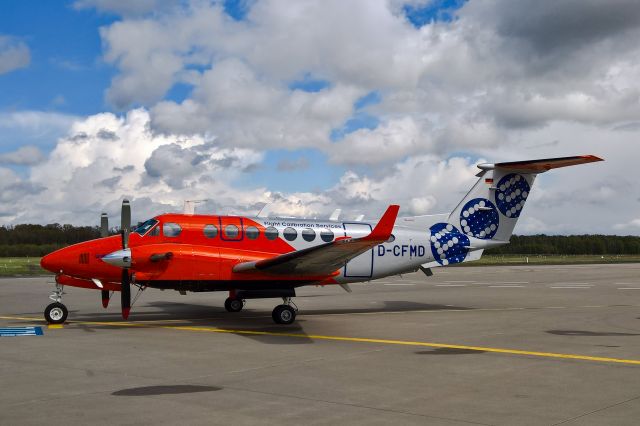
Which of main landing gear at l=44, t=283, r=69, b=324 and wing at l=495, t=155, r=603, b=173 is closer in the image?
main landing gear at l=44, t=283, r=69, b=324

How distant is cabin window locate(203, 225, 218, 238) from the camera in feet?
55.4

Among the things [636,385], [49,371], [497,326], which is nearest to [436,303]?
[497,326]

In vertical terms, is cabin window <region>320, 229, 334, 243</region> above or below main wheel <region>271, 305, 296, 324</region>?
above

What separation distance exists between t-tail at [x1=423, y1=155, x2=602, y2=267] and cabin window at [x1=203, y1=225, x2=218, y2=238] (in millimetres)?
7235

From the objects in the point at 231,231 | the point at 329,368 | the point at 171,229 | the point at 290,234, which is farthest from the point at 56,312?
the point at 329,368

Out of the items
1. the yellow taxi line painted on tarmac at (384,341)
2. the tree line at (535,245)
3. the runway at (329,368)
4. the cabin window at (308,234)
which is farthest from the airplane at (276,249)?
the tree line at (535,245)

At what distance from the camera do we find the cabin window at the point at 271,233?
58.1 feet

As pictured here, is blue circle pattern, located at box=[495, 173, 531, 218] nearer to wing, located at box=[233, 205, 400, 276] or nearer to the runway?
the runway

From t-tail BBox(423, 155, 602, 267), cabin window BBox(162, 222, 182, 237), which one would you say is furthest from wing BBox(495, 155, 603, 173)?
cabin window BBox(162, 222, 182, 237)

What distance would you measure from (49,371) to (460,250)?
45.5 feet

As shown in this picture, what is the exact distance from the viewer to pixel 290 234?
18094 millimetres

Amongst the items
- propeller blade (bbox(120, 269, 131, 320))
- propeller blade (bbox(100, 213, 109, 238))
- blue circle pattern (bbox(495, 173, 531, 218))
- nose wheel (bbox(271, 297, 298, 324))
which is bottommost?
nose wheel (bbox(271, 297, 298, 324))

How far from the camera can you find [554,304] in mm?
22031

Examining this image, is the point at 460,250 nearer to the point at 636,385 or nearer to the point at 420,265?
the point at 420,265
